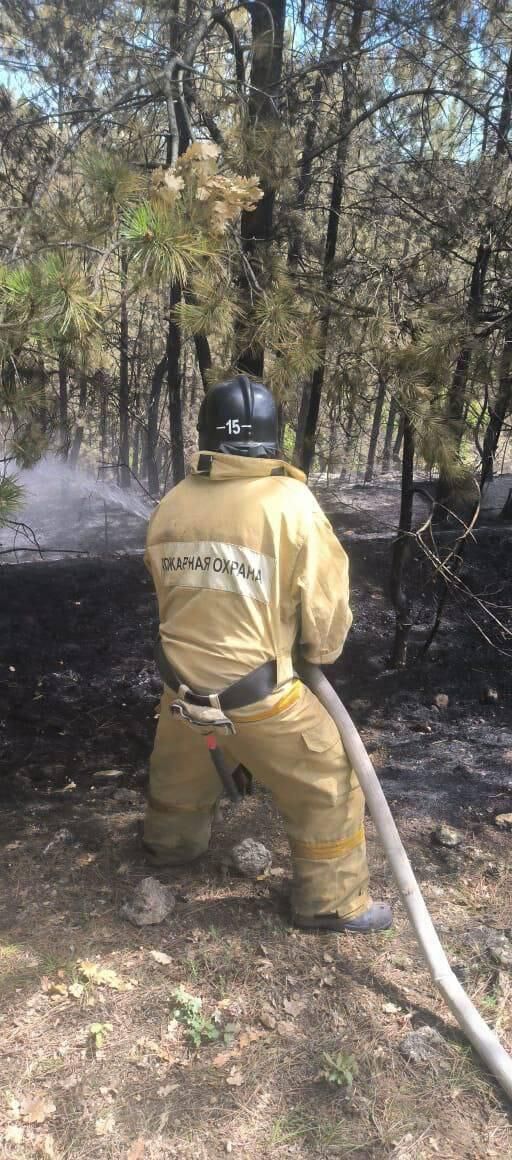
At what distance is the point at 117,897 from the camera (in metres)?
2.76

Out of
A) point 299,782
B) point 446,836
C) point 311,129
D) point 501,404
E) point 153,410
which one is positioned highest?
point 311,129

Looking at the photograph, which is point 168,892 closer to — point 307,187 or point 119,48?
point 307,187

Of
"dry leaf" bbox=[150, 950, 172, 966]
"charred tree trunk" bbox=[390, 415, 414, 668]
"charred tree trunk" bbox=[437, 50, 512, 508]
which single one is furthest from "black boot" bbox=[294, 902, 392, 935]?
"charred tree trunk" bbox=[390, 415, 414, 668]

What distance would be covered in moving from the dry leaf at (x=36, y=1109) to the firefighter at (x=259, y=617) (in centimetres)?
98

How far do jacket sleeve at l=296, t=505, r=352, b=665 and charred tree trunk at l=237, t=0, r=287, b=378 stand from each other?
5.54ft

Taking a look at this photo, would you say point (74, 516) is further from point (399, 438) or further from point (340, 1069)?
point (340, 1069)

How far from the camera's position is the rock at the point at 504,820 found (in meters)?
3.44

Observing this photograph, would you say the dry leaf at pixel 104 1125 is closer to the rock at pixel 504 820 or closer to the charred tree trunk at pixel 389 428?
the rock at pixel 504 820

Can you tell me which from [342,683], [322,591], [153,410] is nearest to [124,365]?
[153,410]

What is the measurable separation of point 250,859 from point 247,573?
1.26 meters

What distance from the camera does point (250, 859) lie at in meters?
2.88

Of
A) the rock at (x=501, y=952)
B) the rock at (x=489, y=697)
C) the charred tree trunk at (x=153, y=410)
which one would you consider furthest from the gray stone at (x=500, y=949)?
the charred tree trunk at (x=153, y=410)

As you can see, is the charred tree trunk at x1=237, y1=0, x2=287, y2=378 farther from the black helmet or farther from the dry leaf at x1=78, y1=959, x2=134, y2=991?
the dry leaf at x1=78, y1=959, x2=134, y2=991

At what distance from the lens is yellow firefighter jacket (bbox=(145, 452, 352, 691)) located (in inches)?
89.4
